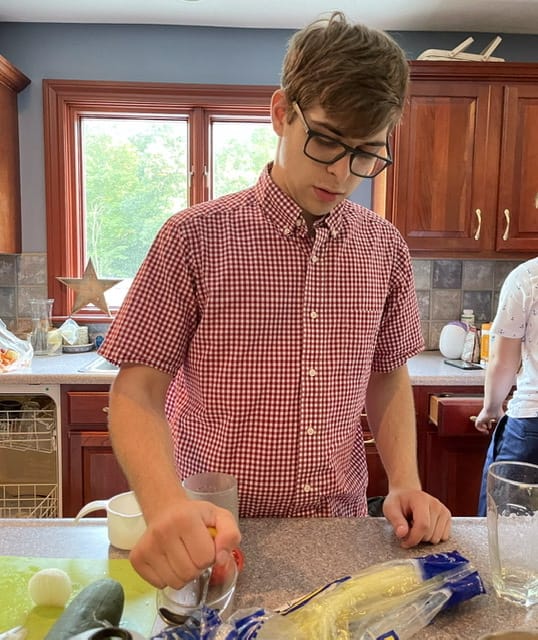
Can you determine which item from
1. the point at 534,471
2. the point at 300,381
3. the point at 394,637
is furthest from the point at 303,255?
the point at 394,637

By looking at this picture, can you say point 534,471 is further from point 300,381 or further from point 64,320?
point 64,320

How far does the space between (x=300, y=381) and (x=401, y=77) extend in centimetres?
49

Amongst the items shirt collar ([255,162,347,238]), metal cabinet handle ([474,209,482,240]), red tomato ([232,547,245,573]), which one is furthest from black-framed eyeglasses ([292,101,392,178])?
metal cabinet handle ([474,209,482,240])

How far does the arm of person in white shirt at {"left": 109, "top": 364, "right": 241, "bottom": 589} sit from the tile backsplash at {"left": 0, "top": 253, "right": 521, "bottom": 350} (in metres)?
2.03

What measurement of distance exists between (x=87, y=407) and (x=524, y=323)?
4.99 ft

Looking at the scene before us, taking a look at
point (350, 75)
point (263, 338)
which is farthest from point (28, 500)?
point (350, 75)

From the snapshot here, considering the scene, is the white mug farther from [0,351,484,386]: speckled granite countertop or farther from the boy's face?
[0,351,484,386]: speckled granite countertop

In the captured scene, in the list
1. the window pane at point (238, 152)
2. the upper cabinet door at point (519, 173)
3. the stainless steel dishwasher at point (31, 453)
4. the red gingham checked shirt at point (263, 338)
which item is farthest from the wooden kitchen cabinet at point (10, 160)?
the upper cabinet door at point (519, 173)

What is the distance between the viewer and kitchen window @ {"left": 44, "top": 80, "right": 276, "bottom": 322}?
2.60 metres

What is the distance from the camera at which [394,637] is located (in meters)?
0.62

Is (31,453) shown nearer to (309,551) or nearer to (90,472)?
(90,472)

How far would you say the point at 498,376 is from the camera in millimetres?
1929

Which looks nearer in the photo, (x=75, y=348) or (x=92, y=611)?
(x=92, y=611)

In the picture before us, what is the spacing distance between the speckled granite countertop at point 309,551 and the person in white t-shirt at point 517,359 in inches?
33.9
